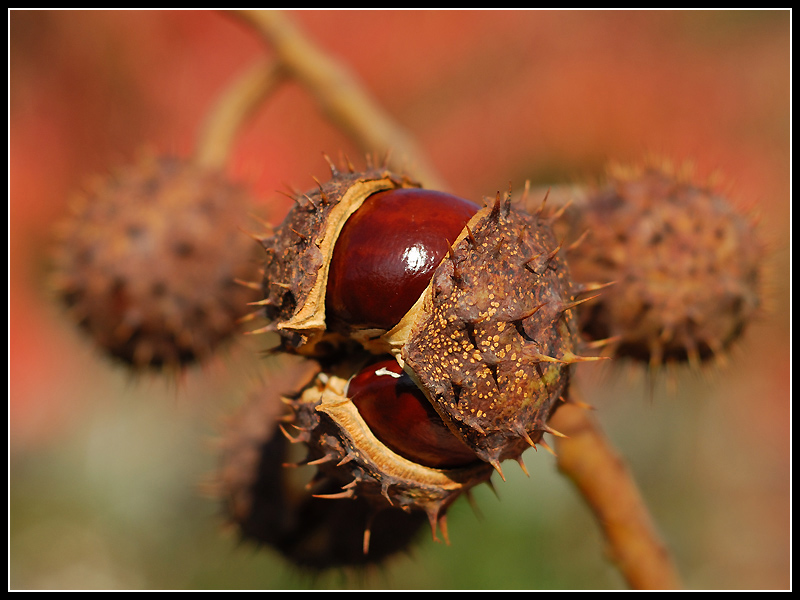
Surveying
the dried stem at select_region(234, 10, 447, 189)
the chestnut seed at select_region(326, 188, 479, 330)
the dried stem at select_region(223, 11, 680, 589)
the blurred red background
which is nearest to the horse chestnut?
the chestnut seed at select_region(326, 188, 479, 330)

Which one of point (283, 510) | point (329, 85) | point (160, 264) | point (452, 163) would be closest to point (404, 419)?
point (283, 510)

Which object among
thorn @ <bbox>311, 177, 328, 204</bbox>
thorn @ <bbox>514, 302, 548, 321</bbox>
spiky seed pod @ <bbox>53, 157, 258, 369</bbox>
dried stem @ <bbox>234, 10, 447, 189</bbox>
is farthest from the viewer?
dried stem @ <bbox>234, 10, 447, 189</bbox>

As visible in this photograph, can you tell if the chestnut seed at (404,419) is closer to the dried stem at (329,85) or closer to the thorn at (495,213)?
the thorn at (495,213)

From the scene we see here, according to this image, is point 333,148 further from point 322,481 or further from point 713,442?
point 322,481

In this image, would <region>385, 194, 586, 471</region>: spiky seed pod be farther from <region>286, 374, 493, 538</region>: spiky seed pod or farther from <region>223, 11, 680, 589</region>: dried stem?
<region>223, 11, 680, 589</region>: dried stem

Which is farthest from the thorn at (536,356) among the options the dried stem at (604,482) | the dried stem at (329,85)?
the dried stem at (329,85)

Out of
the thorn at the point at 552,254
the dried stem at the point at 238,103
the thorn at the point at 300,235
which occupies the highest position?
the dried stem at the point at 238,103

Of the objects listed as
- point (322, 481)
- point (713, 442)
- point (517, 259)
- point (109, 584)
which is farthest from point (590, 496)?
point (109, 584)
